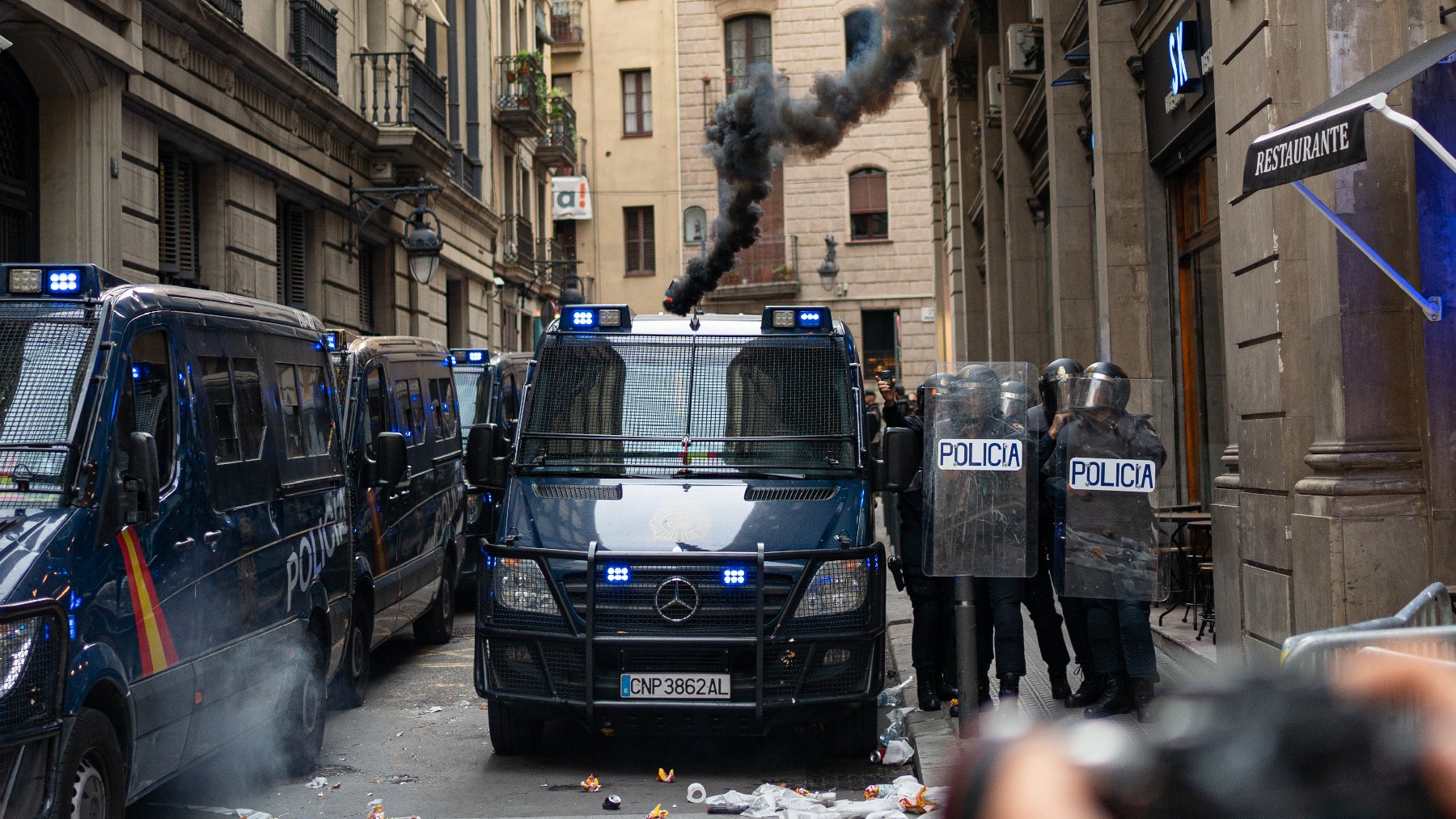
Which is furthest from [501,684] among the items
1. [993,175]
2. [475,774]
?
[993,175]

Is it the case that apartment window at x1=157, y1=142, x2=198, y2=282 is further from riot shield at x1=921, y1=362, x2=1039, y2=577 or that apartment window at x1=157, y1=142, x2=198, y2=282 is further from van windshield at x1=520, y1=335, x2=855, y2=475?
riot shield at x1=921, y1=362, x2=1039, y2=577

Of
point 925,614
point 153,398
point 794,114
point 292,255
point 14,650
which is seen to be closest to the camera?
point 14,650

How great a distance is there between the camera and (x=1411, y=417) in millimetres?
7355

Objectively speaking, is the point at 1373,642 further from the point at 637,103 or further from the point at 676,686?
the point at 637,103

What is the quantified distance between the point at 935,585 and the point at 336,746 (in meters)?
3.61

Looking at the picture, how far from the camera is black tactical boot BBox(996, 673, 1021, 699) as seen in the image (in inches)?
308

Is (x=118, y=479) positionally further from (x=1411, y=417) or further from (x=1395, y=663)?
(x=1411, y=417)

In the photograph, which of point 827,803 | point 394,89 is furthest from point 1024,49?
point 827,803

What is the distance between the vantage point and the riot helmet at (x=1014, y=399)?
735 cm

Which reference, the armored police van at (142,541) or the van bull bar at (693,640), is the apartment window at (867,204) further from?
the van bull bar at (693,640)

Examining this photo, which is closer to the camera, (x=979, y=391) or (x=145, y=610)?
(x=145, y=610)

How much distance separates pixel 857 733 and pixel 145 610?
3683 millimetres

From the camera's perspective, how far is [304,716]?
774 cm

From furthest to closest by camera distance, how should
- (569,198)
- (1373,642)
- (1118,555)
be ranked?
(569,198), (1118,555), (1373,642)
